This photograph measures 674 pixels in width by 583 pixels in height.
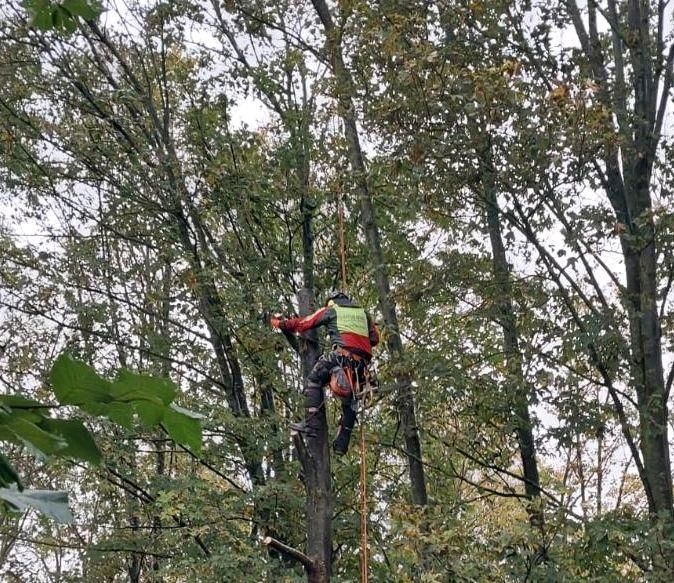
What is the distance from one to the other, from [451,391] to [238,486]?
10.2 ft

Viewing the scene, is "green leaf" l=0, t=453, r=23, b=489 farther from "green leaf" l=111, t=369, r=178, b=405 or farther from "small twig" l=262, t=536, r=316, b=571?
"small twig" l=262, t=536, r=316, b=571

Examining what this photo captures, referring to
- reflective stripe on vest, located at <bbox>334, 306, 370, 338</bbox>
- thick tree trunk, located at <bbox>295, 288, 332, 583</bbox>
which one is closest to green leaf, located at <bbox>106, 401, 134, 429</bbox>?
thick tree trunk, located at <bbox>295, 288, 332, 583</bbox>

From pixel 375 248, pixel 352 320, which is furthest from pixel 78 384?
pixel 375 248

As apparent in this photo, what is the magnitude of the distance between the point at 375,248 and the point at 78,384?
814 centimetres

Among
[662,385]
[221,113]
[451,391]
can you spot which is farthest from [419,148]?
[221,113]

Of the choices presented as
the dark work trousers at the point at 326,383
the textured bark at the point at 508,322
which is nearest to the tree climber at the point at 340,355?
the dark work trousers at the point at 326,383

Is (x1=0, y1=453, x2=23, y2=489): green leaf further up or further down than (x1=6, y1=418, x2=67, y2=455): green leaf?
further down

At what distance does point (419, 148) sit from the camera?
6629mm

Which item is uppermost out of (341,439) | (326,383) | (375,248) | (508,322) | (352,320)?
(375,248)

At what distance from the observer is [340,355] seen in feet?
21.0

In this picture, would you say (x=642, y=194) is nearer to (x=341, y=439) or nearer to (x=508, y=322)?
(x=508, y=322)

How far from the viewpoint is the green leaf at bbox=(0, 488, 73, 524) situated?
618 millimetres

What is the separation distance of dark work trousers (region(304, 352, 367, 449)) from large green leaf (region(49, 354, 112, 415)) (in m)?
5.23

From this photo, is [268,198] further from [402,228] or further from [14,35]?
[14,35]
